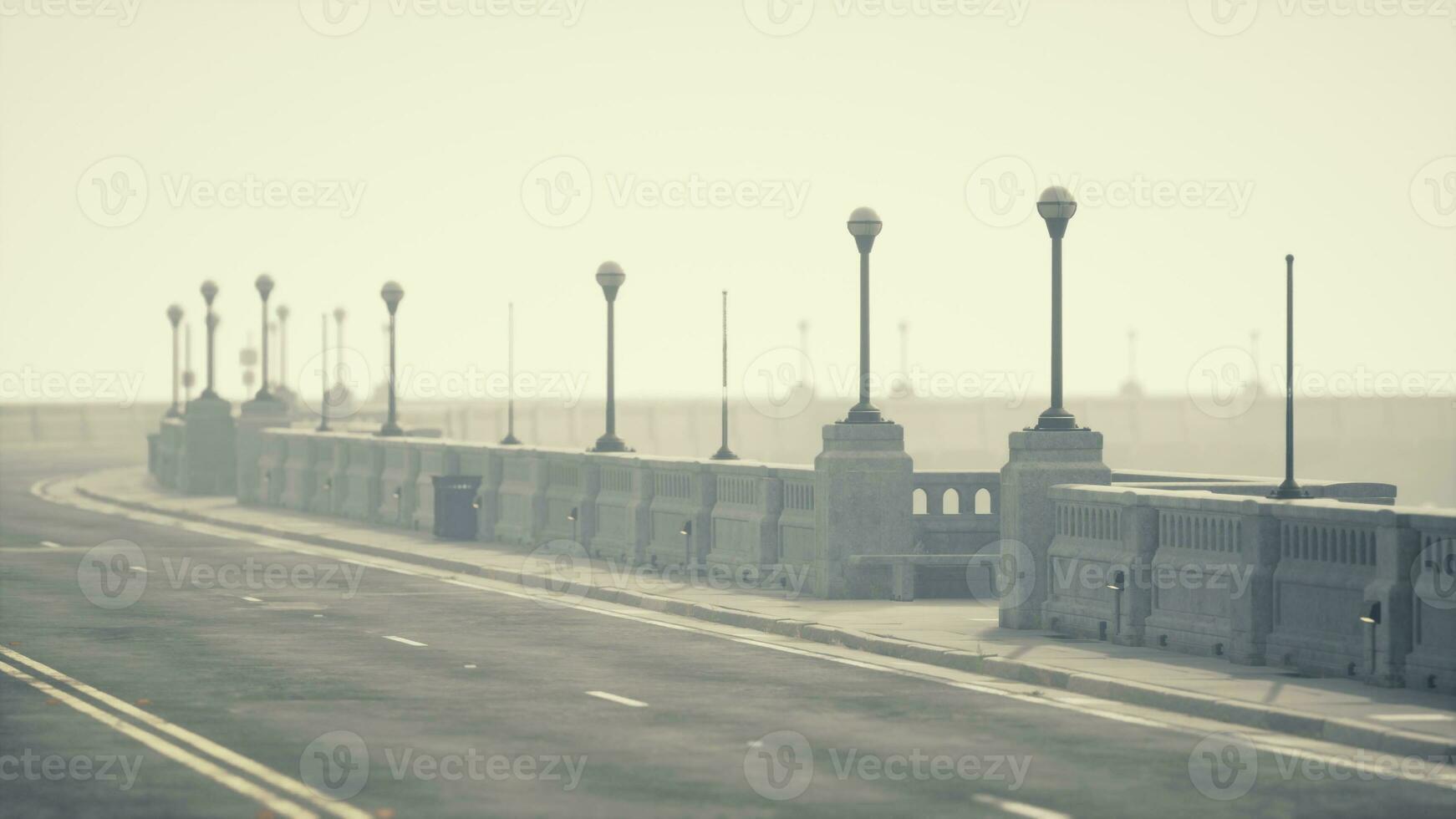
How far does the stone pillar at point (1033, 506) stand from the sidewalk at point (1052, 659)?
0.40 meters

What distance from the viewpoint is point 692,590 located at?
2722cm

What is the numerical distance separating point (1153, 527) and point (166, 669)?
8.70 metres

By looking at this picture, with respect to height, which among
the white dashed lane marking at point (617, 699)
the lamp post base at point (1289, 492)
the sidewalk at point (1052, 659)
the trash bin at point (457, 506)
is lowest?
the white dashed lane marking at point (617, 699)

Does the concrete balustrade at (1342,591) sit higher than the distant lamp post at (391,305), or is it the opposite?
the distant lamp post at (391,305)

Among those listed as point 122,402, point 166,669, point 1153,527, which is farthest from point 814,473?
point 122,402

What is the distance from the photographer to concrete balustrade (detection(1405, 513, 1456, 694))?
16844 mm

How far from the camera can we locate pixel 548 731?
16.4 m

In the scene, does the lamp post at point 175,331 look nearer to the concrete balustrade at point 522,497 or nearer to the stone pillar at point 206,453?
the stone pillar at point 206,453

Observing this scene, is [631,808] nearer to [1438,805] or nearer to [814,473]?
[1438,805]

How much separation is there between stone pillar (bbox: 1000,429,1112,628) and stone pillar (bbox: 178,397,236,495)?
3330cm

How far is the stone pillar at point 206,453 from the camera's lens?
173 feet

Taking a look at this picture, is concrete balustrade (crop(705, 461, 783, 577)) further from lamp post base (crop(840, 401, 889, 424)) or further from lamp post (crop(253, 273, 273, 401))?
lamp post (crop(253, 273, 273, 401))

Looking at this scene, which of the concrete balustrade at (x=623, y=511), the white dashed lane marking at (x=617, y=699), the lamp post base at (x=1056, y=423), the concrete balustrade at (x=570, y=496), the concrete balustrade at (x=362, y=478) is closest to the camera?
the white dashed lane marking at (x=617, y=699)

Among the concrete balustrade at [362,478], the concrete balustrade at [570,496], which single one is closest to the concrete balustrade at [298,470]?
the concrete balustrade at [362,478]
